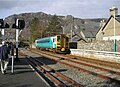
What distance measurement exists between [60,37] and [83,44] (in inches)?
170

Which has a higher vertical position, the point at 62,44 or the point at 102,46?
the point at 62,44

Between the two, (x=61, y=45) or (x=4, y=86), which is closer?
(x=4, y=86)

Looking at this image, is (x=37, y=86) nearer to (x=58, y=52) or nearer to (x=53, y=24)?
(x=58, y=52)

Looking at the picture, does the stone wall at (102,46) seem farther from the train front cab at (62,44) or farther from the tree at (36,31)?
the tree at (36,31)

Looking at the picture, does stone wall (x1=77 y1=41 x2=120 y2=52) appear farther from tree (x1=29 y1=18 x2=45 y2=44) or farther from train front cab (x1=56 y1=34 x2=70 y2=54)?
tree (x1=29 y1=18 x2=45 y2=44)

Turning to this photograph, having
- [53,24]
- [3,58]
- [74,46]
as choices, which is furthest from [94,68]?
[53,24]

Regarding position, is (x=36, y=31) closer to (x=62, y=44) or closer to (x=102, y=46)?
(x=62, y=44)

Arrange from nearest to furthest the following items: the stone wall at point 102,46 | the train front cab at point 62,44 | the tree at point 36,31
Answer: the stone wall at point 102,46 < the train front cab at point 62,44 < the tree at point 36,31

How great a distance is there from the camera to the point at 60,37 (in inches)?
1592

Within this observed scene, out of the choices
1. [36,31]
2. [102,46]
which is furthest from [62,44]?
[36,31]

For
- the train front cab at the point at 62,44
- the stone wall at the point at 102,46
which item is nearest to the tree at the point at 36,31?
the train front cab at the point at 62,44

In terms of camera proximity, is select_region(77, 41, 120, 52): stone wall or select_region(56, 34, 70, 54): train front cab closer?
select_region(77, 41, 120, 52): stone wall

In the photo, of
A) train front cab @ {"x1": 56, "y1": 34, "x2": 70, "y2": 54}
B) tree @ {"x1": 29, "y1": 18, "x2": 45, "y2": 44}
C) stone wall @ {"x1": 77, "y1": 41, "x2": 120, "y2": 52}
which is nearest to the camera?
stone wall @ {"x1": 77, "y1": 41, "x2": 120, "y2": 52}

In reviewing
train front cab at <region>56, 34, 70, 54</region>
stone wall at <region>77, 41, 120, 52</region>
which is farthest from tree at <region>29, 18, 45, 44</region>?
stone wall at <region>77, 41, 120, 52</region>
